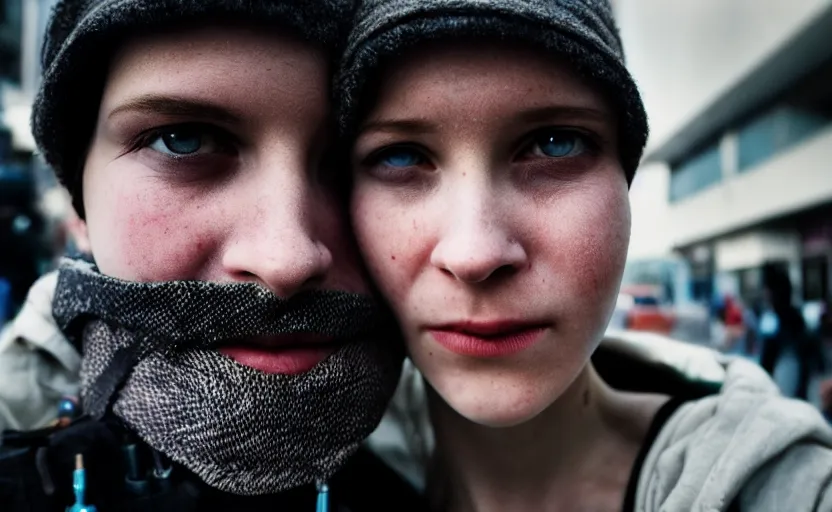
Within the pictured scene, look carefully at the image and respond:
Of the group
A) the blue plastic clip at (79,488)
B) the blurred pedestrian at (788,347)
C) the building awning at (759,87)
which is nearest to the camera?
the blue plastic clip at (79,488)

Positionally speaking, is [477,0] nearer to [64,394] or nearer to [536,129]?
[536,129]

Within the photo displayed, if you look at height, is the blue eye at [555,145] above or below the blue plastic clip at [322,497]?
above

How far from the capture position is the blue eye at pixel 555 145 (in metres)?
0.95

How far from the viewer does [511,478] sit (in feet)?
3.82

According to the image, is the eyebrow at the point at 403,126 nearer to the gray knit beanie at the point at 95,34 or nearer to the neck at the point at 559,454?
the gray knit beanie at the point at 95,34

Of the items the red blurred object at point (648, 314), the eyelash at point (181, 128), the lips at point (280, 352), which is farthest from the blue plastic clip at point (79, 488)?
the red blurred object at point (648, 314)

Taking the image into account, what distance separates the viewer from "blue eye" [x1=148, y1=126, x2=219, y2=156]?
0.90 meters

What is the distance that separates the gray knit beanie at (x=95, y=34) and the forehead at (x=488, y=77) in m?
0.15

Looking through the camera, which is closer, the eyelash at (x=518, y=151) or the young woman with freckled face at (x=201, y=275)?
the young woman with freckled face at (x=201, y=275)

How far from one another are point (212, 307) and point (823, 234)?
10.0m

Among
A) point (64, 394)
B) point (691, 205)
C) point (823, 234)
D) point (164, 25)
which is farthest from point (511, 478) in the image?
point (691, 205)

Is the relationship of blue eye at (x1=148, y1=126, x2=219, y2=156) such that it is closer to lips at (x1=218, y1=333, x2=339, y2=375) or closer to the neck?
lips at (x1=218, y1=333, x2=339, y2=375)

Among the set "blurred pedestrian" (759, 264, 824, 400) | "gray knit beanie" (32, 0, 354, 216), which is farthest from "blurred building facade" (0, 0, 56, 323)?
"blurred pedestrian" (759, 264, 824, 400)

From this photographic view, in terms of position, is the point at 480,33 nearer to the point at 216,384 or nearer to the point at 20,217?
the point at 216,384
